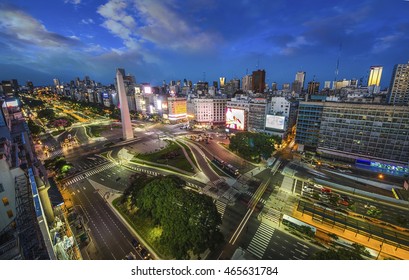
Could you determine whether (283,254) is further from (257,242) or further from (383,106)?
(383,106)

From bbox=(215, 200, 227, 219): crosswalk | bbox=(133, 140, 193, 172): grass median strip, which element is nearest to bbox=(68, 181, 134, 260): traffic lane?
bbox=(215, 200, 227, 219): crosswalk

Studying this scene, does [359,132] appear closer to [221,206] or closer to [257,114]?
[257,114]

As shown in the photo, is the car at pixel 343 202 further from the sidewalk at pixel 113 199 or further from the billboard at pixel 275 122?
the sidewalk at pixel 113 199

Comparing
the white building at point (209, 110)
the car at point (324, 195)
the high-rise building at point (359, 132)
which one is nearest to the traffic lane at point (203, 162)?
the car at point (324, 195)

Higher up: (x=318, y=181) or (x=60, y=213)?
(x=60, y=213)

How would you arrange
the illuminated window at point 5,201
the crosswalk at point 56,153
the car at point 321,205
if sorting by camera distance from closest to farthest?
the illuminated window at point 5,201 < the car at point 321,205 < the crosswalk at point 56,153

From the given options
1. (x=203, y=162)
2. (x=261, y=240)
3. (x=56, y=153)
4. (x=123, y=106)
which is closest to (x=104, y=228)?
(x=261, y=240)

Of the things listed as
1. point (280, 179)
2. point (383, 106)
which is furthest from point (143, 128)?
point (383, 106)
